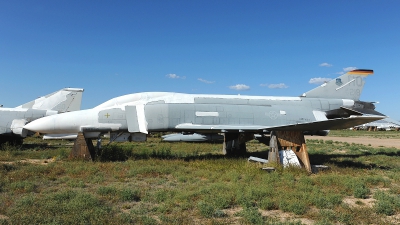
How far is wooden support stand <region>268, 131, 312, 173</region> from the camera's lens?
420 inches

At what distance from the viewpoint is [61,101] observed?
18984 millimetres

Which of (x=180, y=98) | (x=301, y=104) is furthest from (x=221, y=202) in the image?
(x=301, y=104)

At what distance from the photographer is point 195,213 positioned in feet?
17.5

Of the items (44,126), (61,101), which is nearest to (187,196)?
(44,126)

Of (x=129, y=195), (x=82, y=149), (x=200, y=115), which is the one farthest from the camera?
(x=200, y=115)

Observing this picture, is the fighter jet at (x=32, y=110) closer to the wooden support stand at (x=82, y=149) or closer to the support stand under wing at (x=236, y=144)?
the wooden support stand at (x=82, y=149)

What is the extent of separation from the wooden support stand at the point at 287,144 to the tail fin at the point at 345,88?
356 centimetres

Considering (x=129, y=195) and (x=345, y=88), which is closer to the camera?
(x=129, y=195)

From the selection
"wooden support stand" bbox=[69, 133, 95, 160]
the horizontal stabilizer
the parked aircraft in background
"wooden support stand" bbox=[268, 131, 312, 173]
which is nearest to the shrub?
the parked aircraft in background

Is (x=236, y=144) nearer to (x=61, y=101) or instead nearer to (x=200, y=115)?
(x=200, y=115)

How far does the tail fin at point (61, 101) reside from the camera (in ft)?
61.2

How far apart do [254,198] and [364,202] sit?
248 cm

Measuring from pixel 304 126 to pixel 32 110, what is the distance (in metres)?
14.8

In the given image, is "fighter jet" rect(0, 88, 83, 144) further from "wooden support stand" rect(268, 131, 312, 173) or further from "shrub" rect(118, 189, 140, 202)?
"wooden support stand" rect(268, 131, 312, 173)
